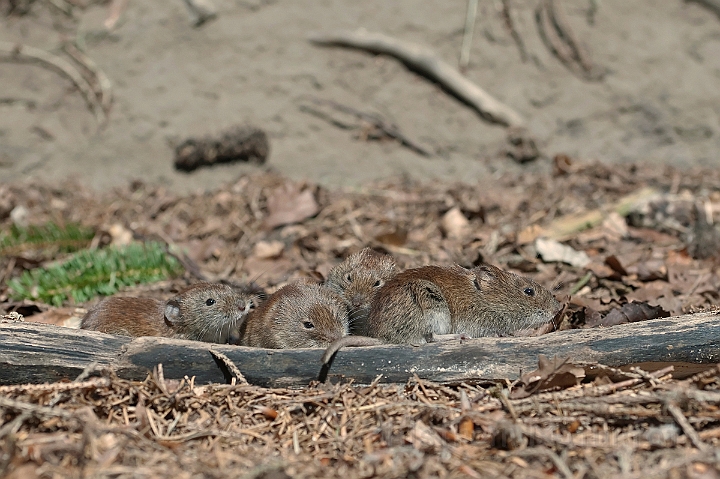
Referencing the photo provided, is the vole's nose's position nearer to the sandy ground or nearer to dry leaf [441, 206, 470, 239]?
dry leaf [441, 206, 470, 239]

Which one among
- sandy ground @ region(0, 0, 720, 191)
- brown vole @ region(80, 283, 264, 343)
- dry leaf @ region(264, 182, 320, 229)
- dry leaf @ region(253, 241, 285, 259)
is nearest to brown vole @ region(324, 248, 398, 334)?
brown vole @ region(80, 283, 264, 343)

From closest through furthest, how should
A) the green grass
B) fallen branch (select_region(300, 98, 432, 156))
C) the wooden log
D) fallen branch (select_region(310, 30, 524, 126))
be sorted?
1. the wooden log
2. the green grass
3. fallen branch (select_region(300, 98, 432, 156))
4. fallen branch (select_region(310, 30, 524, 126))

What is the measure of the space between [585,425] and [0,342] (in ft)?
9.69

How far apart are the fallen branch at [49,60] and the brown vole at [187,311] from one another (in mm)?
7223

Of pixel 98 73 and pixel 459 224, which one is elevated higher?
pixel 98 73

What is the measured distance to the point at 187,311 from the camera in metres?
4.99

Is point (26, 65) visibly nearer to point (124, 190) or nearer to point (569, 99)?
point (124, 190)

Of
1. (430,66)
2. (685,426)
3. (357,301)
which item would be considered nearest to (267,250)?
(357,301)

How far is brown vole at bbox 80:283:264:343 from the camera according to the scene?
16.0 ft

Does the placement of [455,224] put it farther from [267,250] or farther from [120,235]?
[120,235]

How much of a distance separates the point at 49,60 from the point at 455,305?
31.0ft

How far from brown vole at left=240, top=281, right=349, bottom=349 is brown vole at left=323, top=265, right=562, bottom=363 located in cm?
29

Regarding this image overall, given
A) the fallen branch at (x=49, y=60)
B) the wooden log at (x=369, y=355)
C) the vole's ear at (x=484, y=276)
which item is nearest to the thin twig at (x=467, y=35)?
the fallen branch at (x=49, y=60)

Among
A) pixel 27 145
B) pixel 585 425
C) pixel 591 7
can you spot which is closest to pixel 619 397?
pixel 585 425
